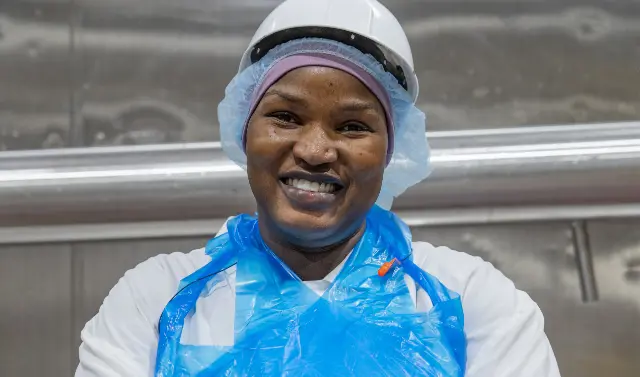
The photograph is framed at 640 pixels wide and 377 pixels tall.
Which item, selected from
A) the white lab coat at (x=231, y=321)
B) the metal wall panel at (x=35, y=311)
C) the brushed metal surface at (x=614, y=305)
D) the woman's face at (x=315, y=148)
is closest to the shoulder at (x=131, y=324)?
the white lab coat at (x=231, y=321)

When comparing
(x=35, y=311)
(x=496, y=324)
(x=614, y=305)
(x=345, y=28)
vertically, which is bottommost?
(x=35, y=311)

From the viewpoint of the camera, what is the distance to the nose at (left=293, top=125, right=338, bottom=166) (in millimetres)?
593

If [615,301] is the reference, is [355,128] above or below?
above

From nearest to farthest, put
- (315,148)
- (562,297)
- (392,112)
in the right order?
(315,148)
(392,112)
(562,297)

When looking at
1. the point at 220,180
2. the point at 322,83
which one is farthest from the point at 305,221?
the point at 220,180

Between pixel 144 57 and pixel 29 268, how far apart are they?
0.46 m

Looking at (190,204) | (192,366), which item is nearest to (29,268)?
(190,204)

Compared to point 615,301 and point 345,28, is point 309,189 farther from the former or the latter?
point 615,301

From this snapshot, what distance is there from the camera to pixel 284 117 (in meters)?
0.63

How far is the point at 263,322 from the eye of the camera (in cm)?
63

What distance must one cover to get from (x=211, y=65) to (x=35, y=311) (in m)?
0.58

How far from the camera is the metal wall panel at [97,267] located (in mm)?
1231

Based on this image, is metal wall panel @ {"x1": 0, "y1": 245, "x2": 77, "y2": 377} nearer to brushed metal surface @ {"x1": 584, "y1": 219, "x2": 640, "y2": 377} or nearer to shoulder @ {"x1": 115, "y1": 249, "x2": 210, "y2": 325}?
shoulder @ {"x1": 115, "y1": 249, "x2": 210, "y2": 325}

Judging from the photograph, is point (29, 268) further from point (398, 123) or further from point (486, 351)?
point (486, 351)
